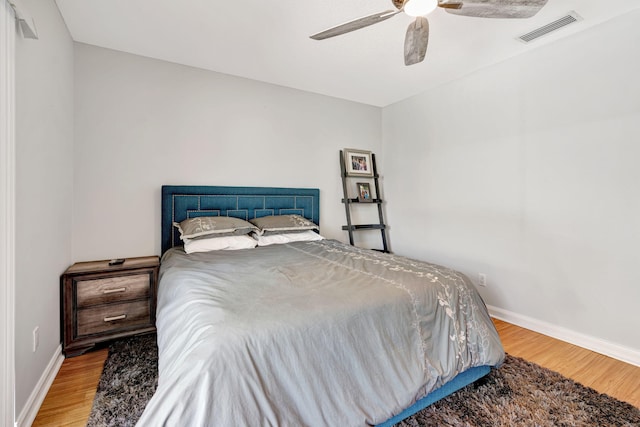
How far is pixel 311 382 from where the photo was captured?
1094mm

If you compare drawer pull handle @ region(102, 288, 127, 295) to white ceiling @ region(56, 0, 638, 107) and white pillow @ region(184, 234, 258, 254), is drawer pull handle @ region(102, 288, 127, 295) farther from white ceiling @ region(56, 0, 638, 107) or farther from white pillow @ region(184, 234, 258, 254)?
white ceiling @ region(56, 0, 638, 107)

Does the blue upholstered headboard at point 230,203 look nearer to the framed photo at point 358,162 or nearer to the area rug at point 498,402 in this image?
the framed photo at point 358,162

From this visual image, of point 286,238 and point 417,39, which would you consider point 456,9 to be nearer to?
point 417,39

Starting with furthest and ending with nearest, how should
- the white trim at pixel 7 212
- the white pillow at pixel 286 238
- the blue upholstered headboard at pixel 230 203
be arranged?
1. the white pillow at pixel 286 238
2. the blue upholstered headboard at pixel 230 203
3. the white trim at pixel 7 212

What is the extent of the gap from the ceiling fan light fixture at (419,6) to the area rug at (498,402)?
2162 millimetres

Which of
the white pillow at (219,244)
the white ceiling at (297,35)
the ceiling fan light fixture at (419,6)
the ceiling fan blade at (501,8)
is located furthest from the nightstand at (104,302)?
the ceiling fan blade at (501,8)


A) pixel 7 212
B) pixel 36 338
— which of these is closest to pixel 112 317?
pixel 36 338

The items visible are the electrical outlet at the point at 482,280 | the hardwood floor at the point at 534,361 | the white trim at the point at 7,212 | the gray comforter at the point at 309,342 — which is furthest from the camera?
the electrical outlet at the point at 482,280

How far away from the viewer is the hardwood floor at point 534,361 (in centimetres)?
157

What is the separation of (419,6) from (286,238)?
7.09 feet

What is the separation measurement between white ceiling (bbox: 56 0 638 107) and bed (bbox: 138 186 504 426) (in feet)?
5.89

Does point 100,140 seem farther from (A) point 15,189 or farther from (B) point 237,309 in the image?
(B) point 237,309

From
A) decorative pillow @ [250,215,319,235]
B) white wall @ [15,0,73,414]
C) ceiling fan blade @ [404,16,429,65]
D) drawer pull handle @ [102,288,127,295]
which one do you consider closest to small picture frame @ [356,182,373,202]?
decorative pillow @ [250,215,319,235]

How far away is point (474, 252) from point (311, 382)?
2.61 metres
